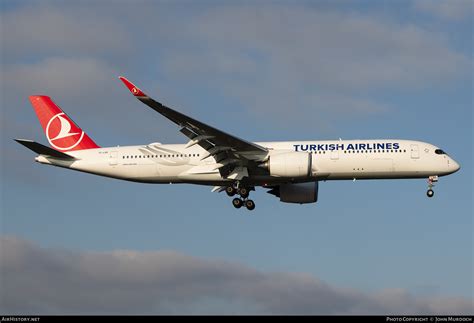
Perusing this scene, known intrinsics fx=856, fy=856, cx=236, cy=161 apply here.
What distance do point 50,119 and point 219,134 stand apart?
12825 mm

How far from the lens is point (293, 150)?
45.7 metres

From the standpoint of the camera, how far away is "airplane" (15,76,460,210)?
44344mm

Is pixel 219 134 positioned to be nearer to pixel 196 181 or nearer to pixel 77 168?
pixel 196 181

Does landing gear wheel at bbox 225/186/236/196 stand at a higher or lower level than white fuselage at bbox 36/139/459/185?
lower

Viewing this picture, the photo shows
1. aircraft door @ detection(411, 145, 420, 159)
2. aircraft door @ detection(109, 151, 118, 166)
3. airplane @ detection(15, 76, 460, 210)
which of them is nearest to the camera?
airplane @ detection(15, 76, 460, 210)

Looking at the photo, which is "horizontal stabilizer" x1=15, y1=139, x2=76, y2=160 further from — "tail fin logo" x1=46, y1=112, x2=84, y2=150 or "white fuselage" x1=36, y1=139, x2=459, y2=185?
"tail fin logo" x1=46, y1=112, x2=84, y2=150

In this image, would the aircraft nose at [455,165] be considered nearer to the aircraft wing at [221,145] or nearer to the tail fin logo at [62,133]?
the aircraft wing at [221,145]

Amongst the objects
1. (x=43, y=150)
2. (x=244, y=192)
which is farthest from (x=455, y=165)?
(x=43, y=150)

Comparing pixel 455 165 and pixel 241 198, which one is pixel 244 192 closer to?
pixel 241 198

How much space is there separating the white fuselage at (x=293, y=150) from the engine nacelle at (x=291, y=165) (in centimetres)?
84

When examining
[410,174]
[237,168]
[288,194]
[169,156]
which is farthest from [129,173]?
[410,174]

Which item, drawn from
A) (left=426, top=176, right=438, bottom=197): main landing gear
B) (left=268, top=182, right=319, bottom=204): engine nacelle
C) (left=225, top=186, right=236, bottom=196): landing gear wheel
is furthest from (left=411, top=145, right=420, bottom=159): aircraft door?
(left=225, top=186, right=236, bottom=196): landing gear wheel

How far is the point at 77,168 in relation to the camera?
48.4 meters

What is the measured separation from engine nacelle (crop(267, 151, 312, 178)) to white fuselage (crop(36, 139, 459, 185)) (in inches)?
33.3
